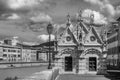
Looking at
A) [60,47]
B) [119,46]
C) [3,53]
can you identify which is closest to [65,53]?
[60,47]

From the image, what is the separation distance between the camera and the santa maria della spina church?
104 feet

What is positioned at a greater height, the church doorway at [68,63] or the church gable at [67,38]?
the church gable at [67,38]

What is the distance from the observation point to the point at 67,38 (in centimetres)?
3238

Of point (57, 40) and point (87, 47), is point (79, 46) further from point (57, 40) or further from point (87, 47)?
point (57, 40)

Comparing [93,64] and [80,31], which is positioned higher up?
[80,31]

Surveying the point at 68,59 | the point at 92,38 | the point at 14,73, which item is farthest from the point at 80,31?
the point at 14,73

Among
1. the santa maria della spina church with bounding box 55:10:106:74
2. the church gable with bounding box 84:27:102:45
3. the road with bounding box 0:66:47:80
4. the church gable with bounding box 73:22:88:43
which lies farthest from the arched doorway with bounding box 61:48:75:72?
the road with bounding box 0:66:47:80

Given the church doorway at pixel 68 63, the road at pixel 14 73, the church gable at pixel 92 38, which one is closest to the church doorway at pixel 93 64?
the church gable at pixel 92 38

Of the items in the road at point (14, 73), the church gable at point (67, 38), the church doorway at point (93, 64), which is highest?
the church gable at point (67, 38)

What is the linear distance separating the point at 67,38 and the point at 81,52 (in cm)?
276

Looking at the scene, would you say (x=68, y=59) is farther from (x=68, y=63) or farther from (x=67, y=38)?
(x=67, y=38)

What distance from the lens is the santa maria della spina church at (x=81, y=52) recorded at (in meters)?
31.8

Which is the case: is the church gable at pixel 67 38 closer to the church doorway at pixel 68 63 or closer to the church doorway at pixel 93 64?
the church doorway at pixel 68 63

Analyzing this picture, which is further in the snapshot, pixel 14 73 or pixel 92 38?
pixel 14 73
